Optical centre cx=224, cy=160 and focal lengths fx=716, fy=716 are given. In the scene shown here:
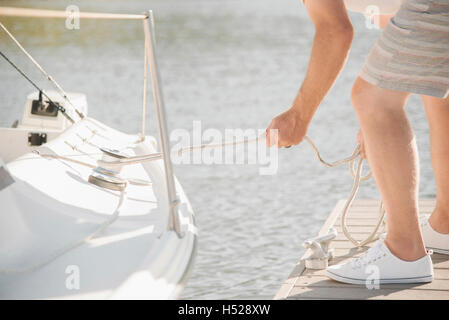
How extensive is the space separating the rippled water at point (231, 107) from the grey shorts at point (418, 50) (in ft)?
4.08

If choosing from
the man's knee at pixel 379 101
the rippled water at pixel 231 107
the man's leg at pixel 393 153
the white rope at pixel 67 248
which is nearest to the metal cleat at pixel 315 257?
the man's leg at pixel 393 153

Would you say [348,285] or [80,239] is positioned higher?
[80,239]

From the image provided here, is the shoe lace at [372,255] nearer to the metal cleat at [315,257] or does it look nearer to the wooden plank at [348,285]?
the wooden plank at [348,285]

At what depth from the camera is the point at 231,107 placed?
7.41 m

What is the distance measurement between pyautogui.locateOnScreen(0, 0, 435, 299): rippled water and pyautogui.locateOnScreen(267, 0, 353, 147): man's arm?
1009mm

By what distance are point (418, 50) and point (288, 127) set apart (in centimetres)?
38

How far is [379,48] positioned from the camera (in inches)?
70.8

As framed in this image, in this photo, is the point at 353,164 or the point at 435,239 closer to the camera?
the point at 435,239

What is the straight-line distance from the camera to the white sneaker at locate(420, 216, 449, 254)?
218cm

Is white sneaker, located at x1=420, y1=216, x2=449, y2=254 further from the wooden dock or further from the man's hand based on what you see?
the man's hand

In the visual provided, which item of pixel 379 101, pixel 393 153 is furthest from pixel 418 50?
pixel 393 153

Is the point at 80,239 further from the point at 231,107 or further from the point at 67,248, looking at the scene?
the point at 231,107

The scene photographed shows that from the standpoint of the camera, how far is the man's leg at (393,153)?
70.4 inches
